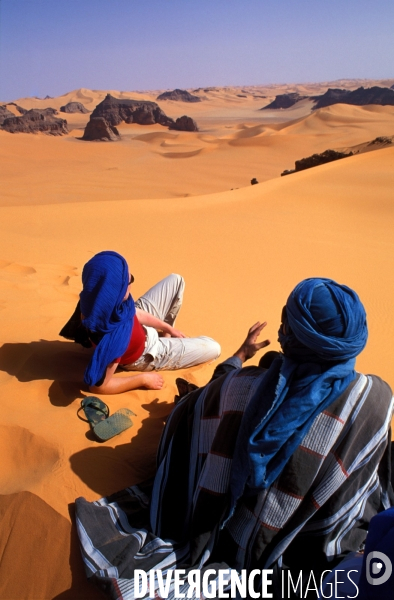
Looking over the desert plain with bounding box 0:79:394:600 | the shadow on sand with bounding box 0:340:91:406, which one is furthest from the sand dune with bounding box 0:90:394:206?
the shadow on sand with bounding box 0:340:91:406

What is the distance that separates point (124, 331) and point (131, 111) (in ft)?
130

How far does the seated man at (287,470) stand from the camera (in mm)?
1631

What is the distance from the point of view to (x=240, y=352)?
2639mm

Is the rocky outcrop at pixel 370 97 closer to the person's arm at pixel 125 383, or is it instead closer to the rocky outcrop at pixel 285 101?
the rocky outcrop at pixel 285 101

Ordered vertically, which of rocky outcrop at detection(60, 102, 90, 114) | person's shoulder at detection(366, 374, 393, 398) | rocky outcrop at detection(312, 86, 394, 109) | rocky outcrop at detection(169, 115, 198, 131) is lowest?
person's shoulder at detection(366, 374, 393, 398)

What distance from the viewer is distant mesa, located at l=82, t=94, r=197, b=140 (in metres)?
37.3

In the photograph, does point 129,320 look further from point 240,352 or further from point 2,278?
point 2,278

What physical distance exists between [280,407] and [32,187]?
1617 cm

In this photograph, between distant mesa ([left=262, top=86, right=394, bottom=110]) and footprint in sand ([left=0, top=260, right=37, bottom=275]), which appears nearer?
footprint in sand ([left=0, top=260, right=37, bottom=275])

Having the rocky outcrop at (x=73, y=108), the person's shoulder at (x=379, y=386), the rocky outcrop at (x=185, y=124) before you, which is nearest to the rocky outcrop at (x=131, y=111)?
the rocky outcrop at (x=185, y=124)

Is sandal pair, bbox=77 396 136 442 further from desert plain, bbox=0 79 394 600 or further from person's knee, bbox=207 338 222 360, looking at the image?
person's knee, bbox=207 338 222 360

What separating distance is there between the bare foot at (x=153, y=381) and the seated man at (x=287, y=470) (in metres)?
1.07

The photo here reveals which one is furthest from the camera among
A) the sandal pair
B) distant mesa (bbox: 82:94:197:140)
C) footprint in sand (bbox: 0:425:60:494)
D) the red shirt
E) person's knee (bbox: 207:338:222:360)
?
distant mesa (bbox: 82:94:197:140)

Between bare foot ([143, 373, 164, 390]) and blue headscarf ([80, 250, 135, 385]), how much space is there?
304 mm
